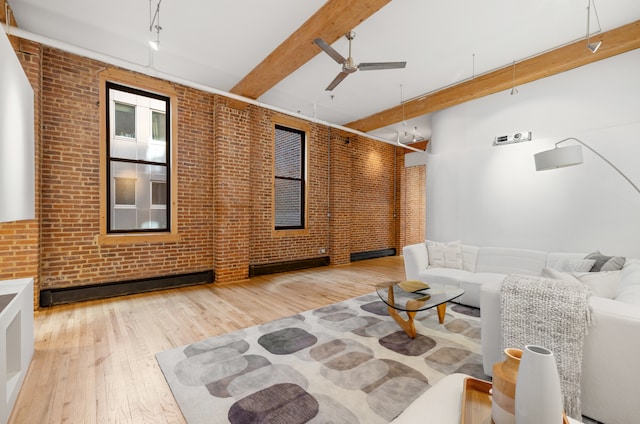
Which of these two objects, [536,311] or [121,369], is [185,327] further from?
[536,311]

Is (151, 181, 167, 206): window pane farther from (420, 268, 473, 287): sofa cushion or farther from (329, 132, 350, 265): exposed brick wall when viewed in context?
(420, 268, 473, 287): sofa cushion

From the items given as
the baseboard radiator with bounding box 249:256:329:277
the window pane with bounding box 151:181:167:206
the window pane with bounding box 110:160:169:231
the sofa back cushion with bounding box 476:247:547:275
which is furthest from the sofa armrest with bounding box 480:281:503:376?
the window pane with bounding box 151:181:167:206

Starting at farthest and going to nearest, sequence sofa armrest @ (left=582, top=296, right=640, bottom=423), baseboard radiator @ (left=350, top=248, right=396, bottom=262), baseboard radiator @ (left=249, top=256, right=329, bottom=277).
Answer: baseboard radiator @ (left=350, top=248, right=396, bottom=262) → baseboard radiator @ (left=249, top=256, right=329, bottom=277) → sofa armrest @ (left=582, top=296, right=640, bottom=423)

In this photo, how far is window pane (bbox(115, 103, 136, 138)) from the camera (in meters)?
5.04

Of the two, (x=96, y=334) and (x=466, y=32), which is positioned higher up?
(x=466, y=32)

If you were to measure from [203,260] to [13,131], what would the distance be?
3.23 m

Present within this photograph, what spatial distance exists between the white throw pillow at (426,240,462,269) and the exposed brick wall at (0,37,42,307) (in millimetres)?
5539

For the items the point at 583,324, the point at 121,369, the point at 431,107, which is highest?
the point at 431,107

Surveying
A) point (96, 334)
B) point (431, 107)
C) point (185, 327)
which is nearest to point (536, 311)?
point (185, 327)

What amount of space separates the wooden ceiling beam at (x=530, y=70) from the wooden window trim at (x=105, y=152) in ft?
14.3

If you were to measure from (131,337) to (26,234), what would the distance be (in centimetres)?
199

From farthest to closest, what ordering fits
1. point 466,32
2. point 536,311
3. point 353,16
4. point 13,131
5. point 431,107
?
1. point 431,107
2. point 466,32
3. point 353,16
4. point 13,131
5. point 536,311

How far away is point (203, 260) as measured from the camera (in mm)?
5090

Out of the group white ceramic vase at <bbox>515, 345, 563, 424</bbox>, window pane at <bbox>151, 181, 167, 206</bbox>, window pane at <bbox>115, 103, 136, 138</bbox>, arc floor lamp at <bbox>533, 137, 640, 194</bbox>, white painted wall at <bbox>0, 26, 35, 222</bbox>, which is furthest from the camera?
window pane at <bbox>151, 181, 167, 206</bbox>
